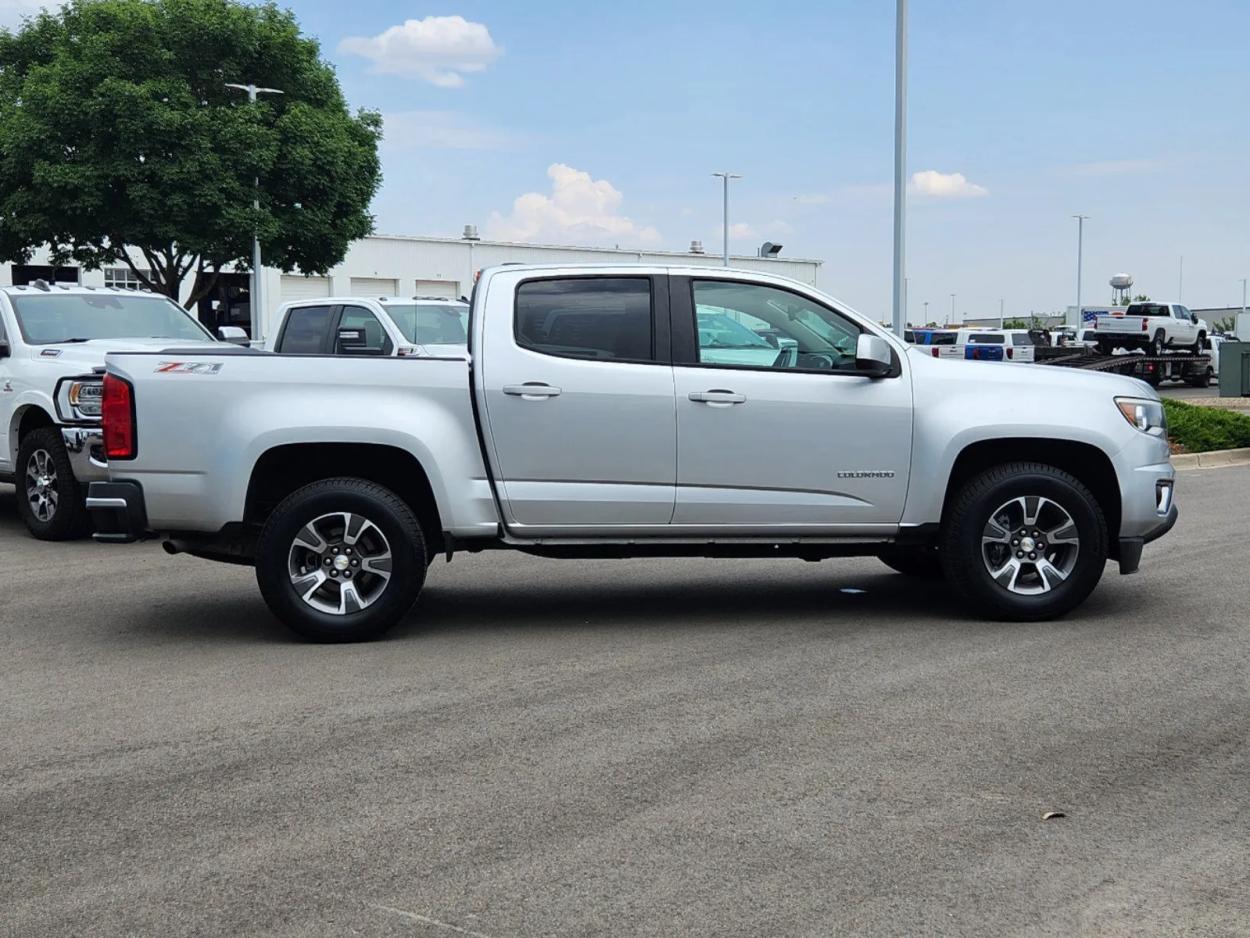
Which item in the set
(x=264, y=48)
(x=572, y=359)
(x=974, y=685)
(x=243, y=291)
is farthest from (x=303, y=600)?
(x=243, y=291)

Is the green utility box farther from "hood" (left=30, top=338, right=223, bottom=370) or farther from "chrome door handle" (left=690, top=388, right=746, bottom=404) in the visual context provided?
"chrome door handle" (left=690, top=388, right=746, bottom=404)

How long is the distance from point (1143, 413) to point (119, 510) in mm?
5482

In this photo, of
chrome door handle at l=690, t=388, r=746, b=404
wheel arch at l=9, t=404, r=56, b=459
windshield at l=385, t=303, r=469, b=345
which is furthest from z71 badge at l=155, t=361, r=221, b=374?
windshield at l=385, t=303, r=469, b=345

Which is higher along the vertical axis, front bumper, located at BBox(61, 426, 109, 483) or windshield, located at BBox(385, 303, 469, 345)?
windshield, located at BBox(385, 303, 469, 345)

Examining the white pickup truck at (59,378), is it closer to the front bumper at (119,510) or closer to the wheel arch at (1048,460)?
the front bumper at (119,510)

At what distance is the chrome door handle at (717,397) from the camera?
7910mm

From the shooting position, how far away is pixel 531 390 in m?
7.82

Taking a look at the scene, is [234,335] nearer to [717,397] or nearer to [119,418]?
[119,418]

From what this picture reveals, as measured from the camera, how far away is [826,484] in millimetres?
8062

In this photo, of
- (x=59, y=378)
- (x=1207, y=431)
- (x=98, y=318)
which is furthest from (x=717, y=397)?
(x=1207, y=431)

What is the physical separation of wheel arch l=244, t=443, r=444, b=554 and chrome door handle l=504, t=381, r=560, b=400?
0.61 m

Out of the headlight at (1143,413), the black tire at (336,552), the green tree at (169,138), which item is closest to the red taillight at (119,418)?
the black tire at (336,552)

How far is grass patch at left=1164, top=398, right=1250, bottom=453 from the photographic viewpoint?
19047 millimetres

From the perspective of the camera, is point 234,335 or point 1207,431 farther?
point 1207,431
